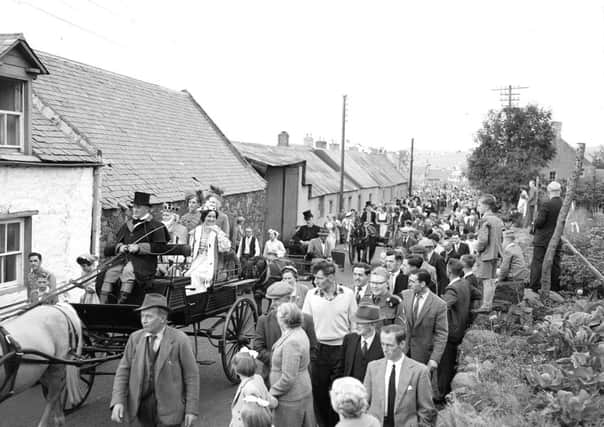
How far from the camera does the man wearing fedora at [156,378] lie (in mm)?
5648

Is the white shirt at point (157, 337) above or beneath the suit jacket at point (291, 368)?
above

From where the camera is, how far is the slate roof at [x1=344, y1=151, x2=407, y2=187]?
56188mm

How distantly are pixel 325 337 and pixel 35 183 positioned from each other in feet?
24.2

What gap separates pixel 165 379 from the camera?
568 cm

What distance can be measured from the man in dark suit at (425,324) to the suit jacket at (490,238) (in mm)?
3695

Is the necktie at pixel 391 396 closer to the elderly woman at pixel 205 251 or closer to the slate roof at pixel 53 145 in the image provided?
the elderly woman at pixel 205 251

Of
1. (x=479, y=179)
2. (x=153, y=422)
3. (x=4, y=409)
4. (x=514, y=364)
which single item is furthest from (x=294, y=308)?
(x=479, y=179)

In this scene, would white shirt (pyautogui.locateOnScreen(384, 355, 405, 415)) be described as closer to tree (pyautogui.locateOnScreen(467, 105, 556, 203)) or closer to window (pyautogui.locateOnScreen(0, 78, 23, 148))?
window (pyautogui.locateOnScreen(0, 78, 23, 148))

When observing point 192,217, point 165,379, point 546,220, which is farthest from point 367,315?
point 192,217

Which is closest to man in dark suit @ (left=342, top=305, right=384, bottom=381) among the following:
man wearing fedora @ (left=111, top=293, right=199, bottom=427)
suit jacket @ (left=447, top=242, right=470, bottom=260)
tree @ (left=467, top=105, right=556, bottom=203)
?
man wearing fedora @ (left=111, top=293, right=199, bottom=427)

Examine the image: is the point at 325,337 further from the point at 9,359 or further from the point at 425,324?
the point at 9,359

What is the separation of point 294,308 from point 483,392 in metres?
2.07

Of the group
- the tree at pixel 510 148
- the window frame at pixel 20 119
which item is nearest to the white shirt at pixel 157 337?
the window frame at pixel 20 119

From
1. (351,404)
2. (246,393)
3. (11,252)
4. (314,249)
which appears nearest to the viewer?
(351,404)
